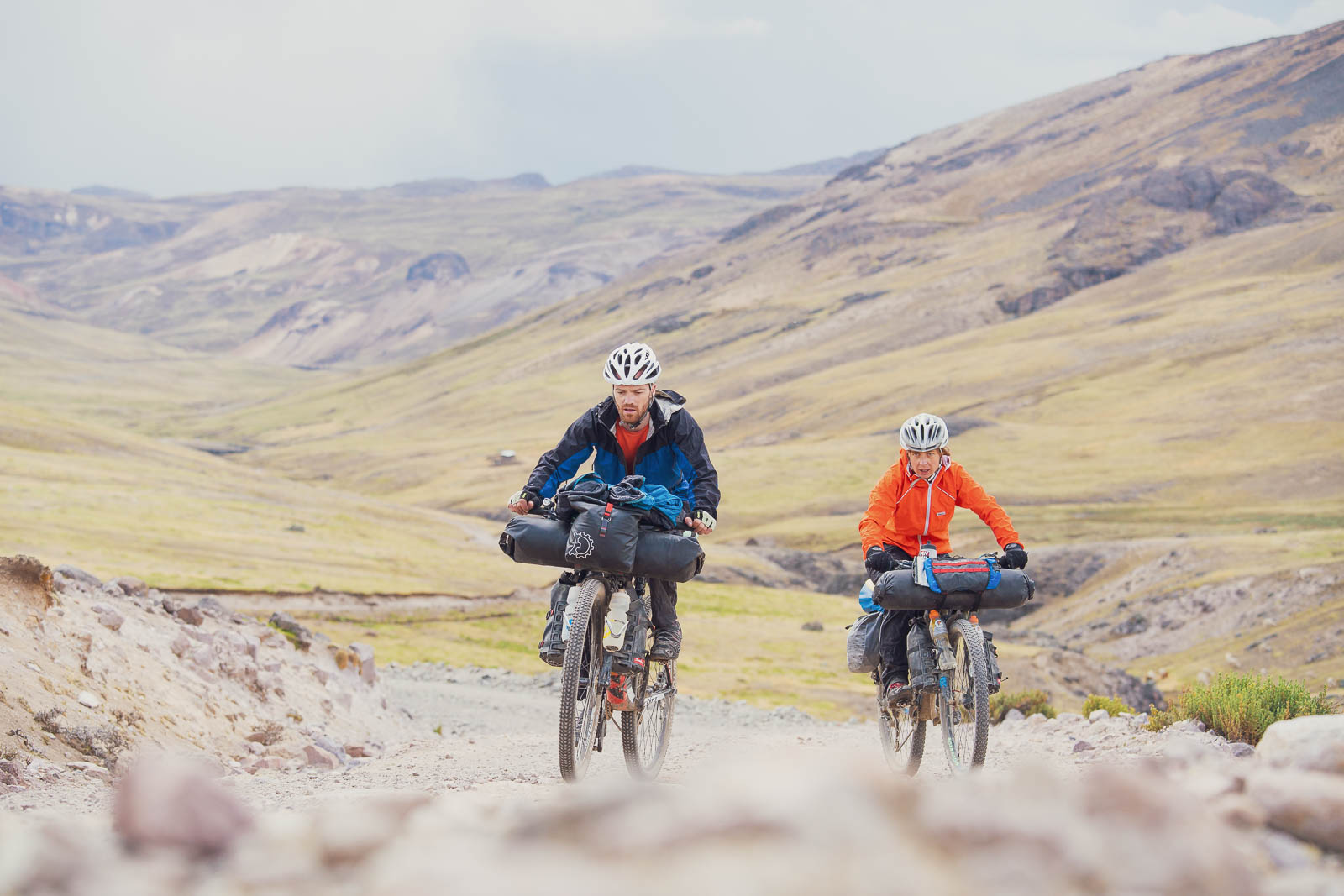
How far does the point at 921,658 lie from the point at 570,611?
293cm

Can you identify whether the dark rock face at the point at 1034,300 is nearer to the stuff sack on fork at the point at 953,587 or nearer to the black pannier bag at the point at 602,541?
the stuff sack on fork at the point at 953,587

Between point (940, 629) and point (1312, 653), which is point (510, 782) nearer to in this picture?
point (940, 629)

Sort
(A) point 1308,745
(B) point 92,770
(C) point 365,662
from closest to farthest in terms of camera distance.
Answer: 1. (A) point 1308,745
2. (B) point 92,770
3. (C) point 365,662

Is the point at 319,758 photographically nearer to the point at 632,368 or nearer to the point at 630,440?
the point at 630,440

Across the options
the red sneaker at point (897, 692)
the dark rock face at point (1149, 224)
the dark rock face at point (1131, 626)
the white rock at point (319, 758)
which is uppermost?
the dark rock face at point (1149, 224)

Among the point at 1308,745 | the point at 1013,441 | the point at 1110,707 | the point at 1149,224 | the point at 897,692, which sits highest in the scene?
the point at 1149,224

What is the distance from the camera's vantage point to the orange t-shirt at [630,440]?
29.6ft

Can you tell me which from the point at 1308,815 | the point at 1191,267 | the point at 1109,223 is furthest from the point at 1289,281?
the point at 1308,815

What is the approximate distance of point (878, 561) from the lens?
9.07 meters

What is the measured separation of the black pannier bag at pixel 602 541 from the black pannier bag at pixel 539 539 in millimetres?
126

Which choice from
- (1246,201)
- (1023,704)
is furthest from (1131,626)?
(1246,201)

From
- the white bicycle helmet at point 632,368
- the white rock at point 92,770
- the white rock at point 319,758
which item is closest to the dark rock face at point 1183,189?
the white rock at point 319,758

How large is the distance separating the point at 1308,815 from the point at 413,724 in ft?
52.7

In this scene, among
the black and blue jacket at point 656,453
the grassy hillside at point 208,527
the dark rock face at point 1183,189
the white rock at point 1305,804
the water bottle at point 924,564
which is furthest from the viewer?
the dark rock face at point 1183,189
